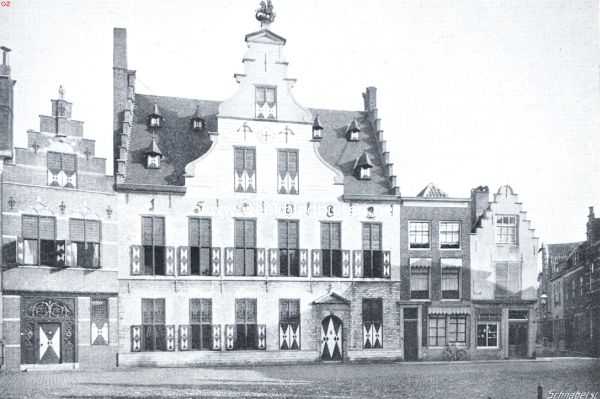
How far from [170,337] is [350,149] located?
12573 mm

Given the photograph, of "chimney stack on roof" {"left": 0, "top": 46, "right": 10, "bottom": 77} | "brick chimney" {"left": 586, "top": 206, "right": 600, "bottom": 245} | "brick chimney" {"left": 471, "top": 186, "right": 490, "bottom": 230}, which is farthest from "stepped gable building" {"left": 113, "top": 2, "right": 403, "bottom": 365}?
"brick chimney" {"left": 586, "top": 206, "right": 600, "bottom": 245}

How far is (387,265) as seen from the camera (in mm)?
33531

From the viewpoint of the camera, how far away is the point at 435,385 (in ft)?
74.6

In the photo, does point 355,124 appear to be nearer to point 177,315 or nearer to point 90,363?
point 177,315

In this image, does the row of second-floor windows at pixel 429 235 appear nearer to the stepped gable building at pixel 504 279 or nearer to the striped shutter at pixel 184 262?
the stepped gable building at pixel 504 279

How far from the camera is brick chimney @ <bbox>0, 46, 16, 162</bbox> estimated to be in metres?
27.2

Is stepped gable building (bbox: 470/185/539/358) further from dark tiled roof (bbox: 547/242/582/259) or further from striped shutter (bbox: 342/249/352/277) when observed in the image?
dark tiled roof (bbox: 547/242/582/259)

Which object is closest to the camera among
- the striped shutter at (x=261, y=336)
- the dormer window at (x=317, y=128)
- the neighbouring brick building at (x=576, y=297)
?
the striped shutter at (x=261, y=336)

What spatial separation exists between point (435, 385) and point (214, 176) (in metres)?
13.8

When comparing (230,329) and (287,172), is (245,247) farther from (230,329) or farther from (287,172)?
(287,172)

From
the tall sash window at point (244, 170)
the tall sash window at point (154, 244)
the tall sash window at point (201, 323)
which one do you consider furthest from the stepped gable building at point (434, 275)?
the tall sash window at point (154, 244)

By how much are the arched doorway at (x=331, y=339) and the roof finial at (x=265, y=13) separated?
1377 cm

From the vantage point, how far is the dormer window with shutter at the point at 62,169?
28.4 meters

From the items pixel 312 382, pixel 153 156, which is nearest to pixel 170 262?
pixel 153 156
